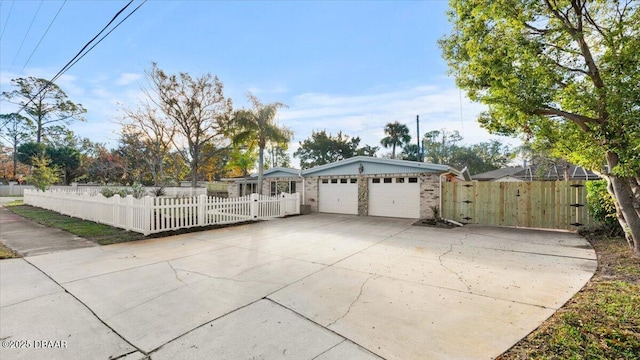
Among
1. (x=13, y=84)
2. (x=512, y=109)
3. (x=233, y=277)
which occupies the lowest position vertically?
(x=233, y=277)

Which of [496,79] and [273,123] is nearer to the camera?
[496,79]

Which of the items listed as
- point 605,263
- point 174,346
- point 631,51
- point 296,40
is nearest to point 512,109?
point 631,51

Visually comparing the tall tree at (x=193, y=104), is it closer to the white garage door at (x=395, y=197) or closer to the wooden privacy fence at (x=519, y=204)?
the white garage door at (x=395, y=197)

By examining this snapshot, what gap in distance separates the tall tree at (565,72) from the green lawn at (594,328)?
2357mm

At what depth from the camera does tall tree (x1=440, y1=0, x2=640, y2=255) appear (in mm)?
4941

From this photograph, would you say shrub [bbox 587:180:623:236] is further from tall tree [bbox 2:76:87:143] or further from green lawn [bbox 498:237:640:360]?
tall tree [bbox 2:76:87:143]

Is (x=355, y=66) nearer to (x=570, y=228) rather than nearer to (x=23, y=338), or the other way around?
(x=570, y=228)

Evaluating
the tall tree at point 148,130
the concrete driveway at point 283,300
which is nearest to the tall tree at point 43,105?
the tall tree at point 148,130

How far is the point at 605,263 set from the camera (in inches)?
198

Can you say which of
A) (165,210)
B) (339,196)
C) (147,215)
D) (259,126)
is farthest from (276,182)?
(147,215)

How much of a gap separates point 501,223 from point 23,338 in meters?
11.9

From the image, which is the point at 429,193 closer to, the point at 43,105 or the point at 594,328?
the point at 594,328

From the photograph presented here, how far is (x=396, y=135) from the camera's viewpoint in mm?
33562

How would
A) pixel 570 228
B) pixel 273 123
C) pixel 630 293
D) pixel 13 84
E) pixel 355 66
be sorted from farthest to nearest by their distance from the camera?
pixel 13 84
pixel 273 123
pixel 355 66
pixel 570 228
pixel 630 293
